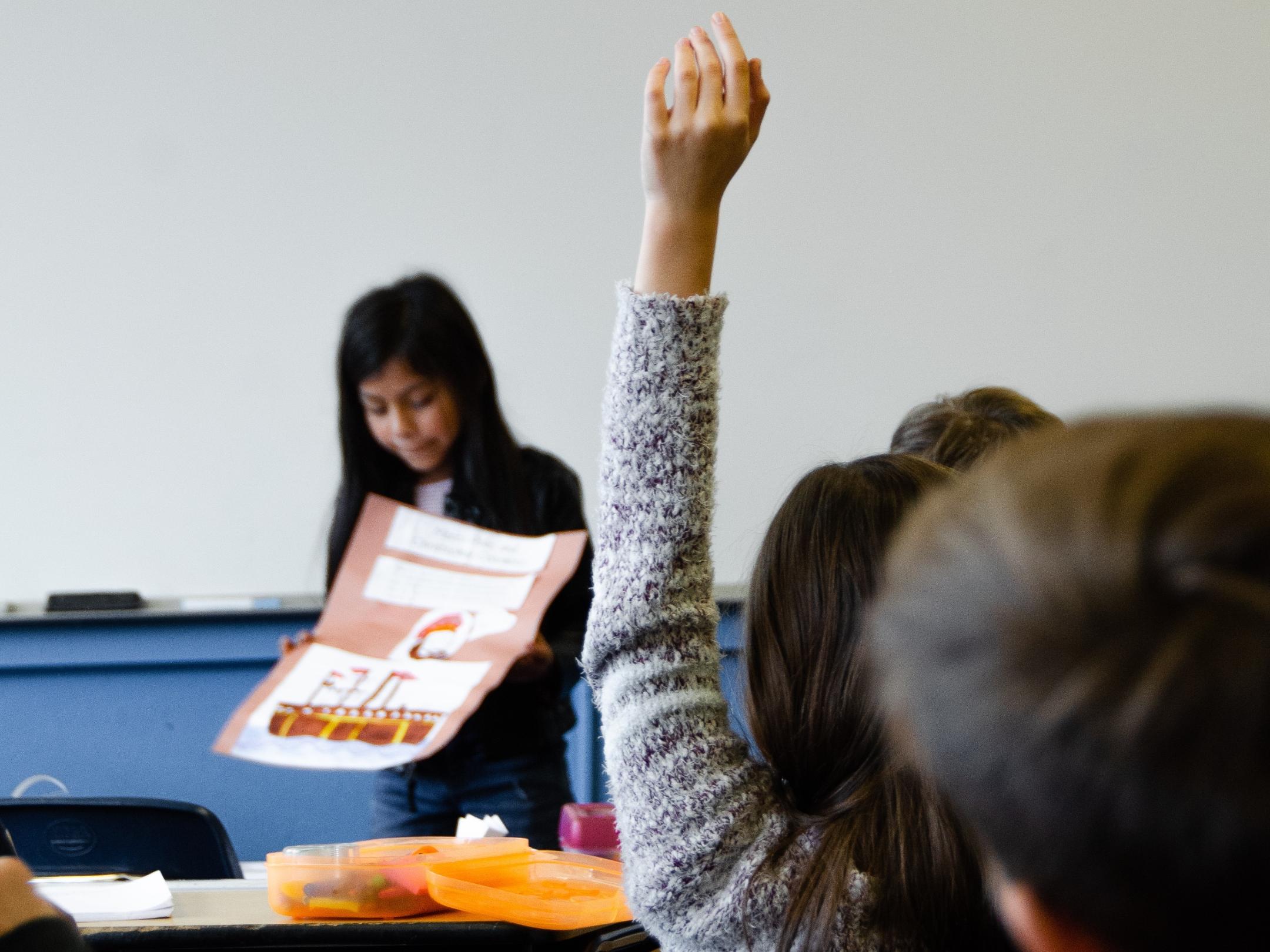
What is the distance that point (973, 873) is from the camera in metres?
0.63

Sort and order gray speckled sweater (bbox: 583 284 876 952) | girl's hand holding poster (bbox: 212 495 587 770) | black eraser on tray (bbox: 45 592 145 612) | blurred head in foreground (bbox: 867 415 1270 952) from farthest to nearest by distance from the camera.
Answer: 1. black eraser on tray (bbox: 45 592 145 612)
2. girl's hand holding poster (bbox: 212 495 587 770)
3. gray speckled sweater (bbox: 583 284 876 952)
4. blurred head in foreground (bbox: 867 415 1270 952)

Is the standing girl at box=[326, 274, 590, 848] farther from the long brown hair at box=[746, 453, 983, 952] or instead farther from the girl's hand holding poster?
the long brown hair at box=[746, 453, 983, 952]

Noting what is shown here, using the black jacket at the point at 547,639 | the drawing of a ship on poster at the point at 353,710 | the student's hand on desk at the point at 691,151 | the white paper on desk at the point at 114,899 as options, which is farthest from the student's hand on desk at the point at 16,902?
the black jacket at the point at 547,639

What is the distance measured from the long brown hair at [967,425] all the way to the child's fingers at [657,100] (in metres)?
0.59

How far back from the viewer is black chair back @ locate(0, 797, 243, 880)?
1.21 metres

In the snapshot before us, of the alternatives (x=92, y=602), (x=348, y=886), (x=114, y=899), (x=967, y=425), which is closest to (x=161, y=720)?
(x=92, y=602)

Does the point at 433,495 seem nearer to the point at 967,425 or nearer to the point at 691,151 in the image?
the point at 967,425

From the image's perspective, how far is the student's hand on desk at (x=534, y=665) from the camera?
1390 mm

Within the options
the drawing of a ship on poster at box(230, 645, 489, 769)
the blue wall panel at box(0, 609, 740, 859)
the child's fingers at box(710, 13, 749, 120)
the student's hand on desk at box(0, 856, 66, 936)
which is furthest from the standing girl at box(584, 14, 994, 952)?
the blue wall panel at box(0, 609, 740, 859)

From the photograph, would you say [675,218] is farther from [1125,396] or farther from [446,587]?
[1125,396]

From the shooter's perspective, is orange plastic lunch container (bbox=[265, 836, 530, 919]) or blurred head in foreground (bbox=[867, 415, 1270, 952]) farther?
orange plastic lunch container (bbox=[265, 836, 530, 919])

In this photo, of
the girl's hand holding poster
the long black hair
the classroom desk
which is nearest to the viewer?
the classroom desk

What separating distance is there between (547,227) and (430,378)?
793 millimetres

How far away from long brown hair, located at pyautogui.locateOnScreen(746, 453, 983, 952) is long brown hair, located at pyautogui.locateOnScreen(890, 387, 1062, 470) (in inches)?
16.6
